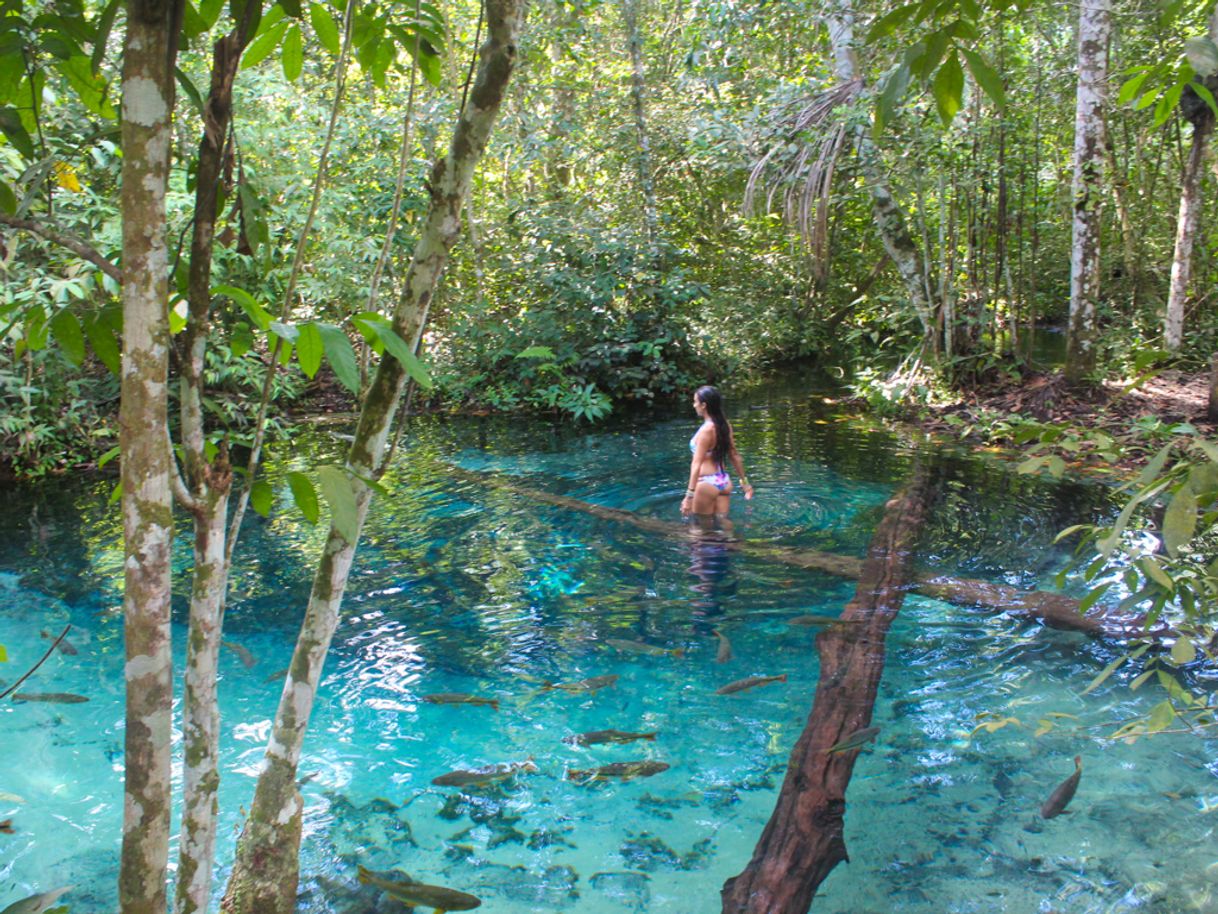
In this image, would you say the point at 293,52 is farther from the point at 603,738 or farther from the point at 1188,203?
the point at 1188,203

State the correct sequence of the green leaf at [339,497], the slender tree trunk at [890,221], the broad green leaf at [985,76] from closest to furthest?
the green leaf at [339,497] → the broad green leaf at [985,76] → the slender tree trunk at [890,221]

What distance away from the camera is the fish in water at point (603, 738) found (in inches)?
175

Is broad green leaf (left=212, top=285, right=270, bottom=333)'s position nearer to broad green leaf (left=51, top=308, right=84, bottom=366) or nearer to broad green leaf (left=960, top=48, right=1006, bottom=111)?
broad green leaf (left=51, top=308, right=84, bottom=366)

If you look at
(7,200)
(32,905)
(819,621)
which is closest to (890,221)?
(819,621)

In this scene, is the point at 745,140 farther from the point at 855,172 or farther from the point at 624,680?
the point at 624,680

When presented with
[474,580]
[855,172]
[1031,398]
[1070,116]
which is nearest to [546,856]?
Result: [474,580]

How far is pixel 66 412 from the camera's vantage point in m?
11.0

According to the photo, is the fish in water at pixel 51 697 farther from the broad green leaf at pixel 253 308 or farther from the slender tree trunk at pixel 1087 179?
the slender tree trunk at pixel 1087 179

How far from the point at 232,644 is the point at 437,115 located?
10.8 m

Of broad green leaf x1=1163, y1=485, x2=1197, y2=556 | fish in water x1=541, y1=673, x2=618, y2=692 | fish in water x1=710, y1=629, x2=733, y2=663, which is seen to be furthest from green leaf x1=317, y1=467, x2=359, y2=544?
fish in water x1=710, y1=629, x2=733, y2=663

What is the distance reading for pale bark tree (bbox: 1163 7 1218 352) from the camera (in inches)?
372

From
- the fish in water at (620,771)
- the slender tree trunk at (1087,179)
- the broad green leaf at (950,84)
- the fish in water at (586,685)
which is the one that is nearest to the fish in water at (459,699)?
the fish in water at (586,685)

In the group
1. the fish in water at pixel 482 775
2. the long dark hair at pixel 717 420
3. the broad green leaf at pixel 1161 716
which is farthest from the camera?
the long dark hair at pixel 717 420

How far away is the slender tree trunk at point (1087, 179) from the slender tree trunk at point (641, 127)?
651 cm
